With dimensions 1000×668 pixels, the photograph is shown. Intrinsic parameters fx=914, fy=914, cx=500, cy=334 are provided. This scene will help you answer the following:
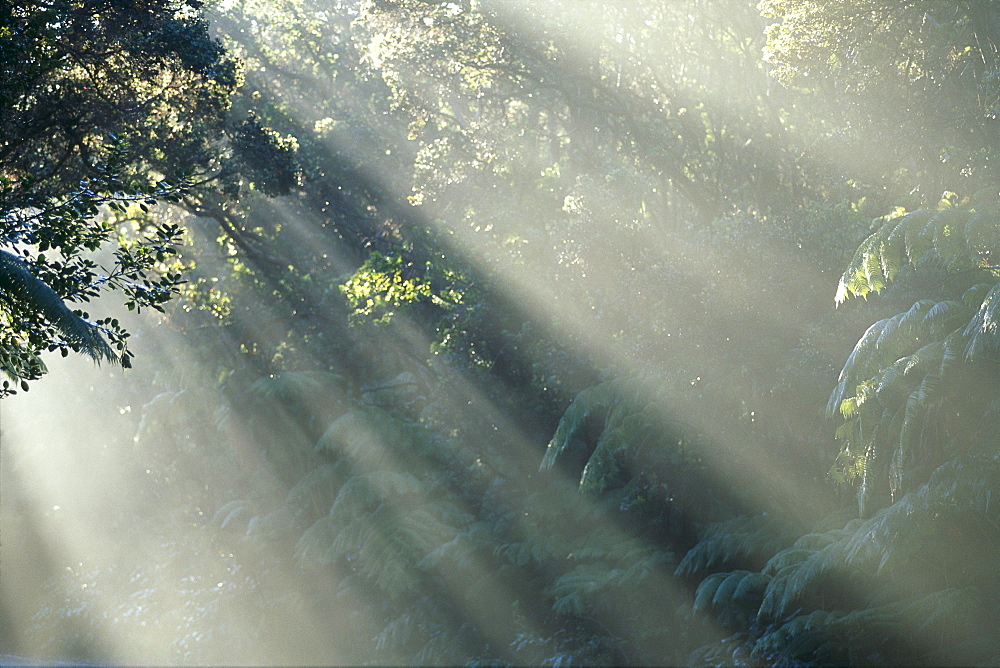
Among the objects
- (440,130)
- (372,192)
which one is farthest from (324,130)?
(440,130)

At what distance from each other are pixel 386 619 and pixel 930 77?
11150 millimetres

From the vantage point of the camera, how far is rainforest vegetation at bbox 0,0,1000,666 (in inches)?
296

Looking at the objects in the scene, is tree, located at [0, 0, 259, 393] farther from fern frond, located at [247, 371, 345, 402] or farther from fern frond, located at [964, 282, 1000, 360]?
fern frond, located at [964, 282, 1000, 360]

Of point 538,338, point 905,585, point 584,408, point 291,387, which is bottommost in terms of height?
point 905,585

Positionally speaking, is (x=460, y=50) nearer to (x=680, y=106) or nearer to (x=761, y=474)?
(x=680, y=106)

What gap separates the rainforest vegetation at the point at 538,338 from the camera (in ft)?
24.6

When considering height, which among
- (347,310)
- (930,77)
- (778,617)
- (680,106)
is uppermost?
(347,310)

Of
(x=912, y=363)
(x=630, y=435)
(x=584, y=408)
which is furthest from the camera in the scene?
(x=584, y=408)

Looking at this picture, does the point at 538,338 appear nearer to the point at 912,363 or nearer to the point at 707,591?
the point at 707,591

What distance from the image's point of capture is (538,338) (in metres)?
15.8

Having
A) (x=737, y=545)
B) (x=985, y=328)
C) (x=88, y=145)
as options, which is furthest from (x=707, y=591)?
(x=88, y=145)

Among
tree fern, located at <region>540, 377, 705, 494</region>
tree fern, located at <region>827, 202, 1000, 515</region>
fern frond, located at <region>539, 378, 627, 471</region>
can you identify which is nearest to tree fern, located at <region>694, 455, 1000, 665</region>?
tree fern, located at <region>827, 202, 1000, 515</region>

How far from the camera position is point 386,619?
13.0 meters

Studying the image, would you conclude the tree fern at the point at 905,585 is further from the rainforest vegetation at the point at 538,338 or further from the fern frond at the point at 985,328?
Result: the fern frond at the point at 985,328
